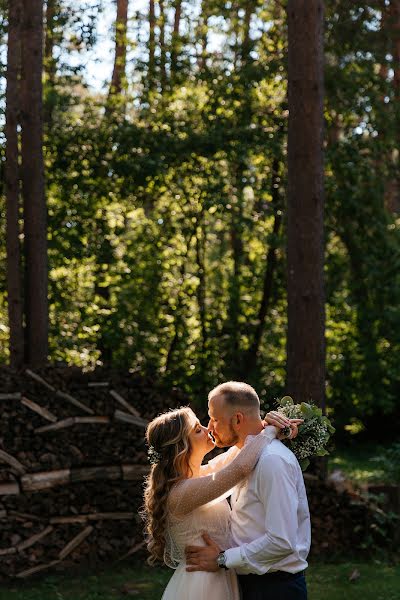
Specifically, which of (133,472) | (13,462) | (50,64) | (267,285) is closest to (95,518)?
(133,472)

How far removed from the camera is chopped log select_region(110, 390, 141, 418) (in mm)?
8848

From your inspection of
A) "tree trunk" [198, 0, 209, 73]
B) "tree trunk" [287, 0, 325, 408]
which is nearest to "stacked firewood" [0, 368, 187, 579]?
"tree trunk" [287, 0, 325, 408]

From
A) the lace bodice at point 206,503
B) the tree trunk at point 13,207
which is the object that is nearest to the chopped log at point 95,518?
the tree trunk at point 13,207

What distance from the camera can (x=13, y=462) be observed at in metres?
8.00

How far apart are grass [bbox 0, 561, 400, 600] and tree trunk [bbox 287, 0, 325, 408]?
Answer: 1.66 meters

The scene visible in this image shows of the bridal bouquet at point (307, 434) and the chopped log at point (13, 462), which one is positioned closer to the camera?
the bridal bouquet at point (307, 434)

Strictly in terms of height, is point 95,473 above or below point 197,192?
below

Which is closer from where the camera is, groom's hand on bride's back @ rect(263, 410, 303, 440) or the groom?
the groom

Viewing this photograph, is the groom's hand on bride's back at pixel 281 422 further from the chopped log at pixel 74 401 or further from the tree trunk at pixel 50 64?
the tree trunk at pixel 50 64

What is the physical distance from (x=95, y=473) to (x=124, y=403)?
97 centimetres

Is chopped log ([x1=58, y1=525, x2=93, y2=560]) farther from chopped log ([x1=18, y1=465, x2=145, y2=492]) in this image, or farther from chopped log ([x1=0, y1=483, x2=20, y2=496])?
→ chopped log ([x1=0, y1=483, x2=20, y2=496])

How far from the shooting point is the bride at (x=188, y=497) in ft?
12.7

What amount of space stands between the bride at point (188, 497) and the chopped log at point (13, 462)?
4147mm

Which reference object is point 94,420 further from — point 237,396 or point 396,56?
point 396,56
